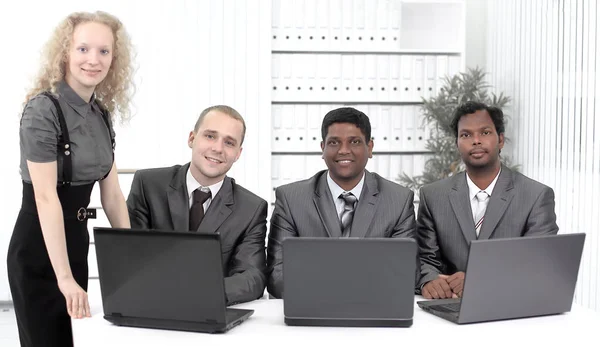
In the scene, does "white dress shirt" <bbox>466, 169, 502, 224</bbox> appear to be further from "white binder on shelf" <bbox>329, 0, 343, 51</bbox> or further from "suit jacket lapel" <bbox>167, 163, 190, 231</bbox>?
"white binder on shelf" <bbox>329, 0, 343, 51</bbox>

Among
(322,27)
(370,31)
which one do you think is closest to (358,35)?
(370,31)

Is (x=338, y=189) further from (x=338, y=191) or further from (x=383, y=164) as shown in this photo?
(x=383, y=164)

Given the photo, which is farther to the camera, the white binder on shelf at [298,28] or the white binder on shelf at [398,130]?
the white binder on shelf at [398,130]

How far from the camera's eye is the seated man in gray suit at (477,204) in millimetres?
2584

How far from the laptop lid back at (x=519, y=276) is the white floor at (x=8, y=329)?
121 inches

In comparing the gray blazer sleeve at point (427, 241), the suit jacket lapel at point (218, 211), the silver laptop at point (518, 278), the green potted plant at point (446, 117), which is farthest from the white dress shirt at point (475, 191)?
the green potted plant at point (446, 117)

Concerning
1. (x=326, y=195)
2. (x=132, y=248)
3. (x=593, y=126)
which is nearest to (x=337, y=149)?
(x=326, y=195)

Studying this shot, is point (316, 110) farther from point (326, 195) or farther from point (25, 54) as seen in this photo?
point (326, 195)

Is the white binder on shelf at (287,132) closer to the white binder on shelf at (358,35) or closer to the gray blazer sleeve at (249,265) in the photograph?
the white binder on shelf at (358,35)

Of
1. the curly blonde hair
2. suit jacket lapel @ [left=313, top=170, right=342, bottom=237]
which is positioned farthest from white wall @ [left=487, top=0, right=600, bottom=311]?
the curly blonde hair

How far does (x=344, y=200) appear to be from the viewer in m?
2.60

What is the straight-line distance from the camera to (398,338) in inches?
68.9

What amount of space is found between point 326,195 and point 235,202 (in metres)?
0.37

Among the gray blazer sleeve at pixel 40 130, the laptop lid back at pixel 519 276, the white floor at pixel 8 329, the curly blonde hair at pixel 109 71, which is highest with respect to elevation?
the curly blonde hair at pixel 109 71
